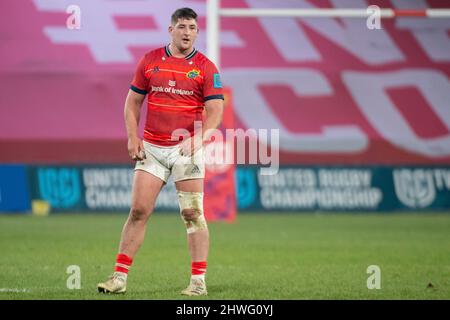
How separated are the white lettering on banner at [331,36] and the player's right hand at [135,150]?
607 inches

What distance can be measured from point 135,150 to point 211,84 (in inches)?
33.3

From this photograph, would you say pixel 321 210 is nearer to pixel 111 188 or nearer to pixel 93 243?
pixel 111 188

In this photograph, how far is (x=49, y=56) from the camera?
915 inches

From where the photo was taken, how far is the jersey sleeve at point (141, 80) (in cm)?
867

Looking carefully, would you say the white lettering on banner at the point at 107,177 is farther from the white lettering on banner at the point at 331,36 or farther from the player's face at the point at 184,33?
the player's face at the point at 184,33

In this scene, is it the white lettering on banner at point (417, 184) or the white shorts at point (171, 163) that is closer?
the white shorts at point (171, 163)

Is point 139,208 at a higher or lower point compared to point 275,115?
lower

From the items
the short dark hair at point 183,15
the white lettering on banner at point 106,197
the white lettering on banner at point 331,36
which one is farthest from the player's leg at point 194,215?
the white lettering on banner at point 331,36

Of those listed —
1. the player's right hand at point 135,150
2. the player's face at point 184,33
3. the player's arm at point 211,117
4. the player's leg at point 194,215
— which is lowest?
the player's leg at point 194,215

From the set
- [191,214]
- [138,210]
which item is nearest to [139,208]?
[138,210]

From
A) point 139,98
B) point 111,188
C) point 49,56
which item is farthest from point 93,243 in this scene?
point 49,56

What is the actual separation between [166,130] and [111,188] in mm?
12851

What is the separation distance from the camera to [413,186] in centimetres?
2164

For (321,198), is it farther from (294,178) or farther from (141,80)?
(141,80)
